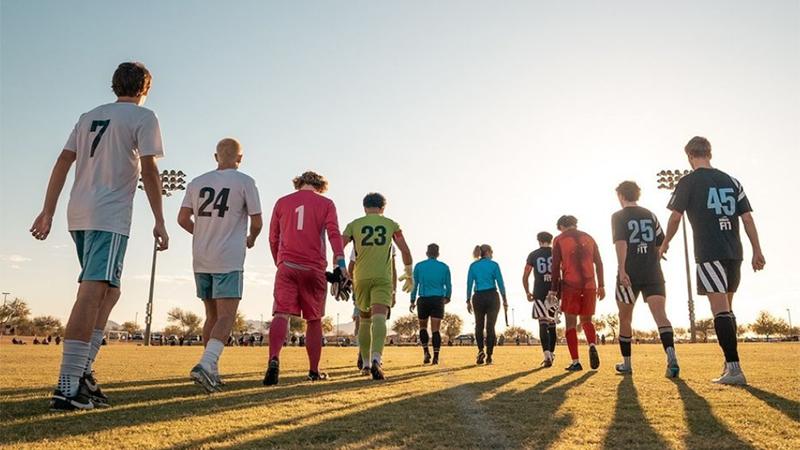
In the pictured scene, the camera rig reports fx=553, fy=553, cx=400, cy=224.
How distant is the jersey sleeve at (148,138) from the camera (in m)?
4.41

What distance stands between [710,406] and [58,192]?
523cm

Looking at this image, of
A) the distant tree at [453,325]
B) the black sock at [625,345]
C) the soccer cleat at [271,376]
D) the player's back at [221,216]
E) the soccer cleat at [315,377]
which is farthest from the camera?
the distant tree at [453,325]

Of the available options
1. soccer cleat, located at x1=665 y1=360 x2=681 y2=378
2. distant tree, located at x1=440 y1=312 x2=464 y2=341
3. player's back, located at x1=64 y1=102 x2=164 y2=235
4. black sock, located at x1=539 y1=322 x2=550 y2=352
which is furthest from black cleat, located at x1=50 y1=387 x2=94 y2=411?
distant tree, located at x1=440 y1=312 x2=464 y2=341

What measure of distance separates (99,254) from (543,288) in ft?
26.8

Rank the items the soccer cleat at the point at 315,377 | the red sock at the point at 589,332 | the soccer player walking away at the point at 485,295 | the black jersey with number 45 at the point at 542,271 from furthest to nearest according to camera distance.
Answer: the soccer player walking away at the point at 485,295 < the black jersey with number 45 at the point at 542,271 < the red sock at the point at 589,332 < the soccer cleat at the point at 315,377

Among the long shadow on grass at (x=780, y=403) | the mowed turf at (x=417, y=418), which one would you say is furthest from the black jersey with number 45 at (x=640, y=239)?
the long shadow on grass at (x=780, y=403)

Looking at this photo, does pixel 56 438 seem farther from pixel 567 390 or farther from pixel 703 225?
pixel 703 225

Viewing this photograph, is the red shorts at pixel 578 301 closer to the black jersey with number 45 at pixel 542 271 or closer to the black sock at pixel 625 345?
the black sock at pixel 625 345

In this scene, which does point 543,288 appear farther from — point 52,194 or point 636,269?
point 52,194

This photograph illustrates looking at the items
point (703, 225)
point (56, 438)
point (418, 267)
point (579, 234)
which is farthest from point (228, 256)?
point (418, 267)

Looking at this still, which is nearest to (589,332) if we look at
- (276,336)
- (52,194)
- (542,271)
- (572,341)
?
(572,341)

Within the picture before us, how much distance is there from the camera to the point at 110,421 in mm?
3436

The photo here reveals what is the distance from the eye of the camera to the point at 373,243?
740 centimetres

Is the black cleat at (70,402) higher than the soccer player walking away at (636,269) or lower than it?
lower
